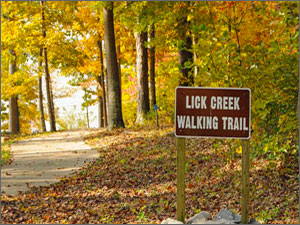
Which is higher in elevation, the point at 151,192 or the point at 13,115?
the point at 13,115

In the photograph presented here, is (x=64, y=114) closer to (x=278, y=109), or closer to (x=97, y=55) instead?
(x=97, y=55)

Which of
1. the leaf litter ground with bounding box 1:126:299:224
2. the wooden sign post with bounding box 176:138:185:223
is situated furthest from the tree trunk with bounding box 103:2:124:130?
the wooden sign post with bounding box 176:138:185:223

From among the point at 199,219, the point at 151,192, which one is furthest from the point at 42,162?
the point at 199,219

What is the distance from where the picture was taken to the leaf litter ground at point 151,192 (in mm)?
7895

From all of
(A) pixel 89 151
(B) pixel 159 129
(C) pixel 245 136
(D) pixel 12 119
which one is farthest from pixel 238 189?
(D) pixel 12 119

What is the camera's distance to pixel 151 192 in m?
9.81

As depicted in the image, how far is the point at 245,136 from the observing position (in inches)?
218

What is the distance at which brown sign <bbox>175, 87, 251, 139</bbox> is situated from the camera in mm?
5520

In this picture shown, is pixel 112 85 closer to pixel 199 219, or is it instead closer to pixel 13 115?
pixel 13 115

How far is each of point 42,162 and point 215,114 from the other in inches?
376

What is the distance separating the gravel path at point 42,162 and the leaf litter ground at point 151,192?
56 cm

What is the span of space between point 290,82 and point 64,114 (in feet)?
132

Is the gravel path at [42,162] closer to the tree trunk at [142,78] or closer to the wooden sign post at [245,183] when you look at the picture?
the tree trunk at [142,78]

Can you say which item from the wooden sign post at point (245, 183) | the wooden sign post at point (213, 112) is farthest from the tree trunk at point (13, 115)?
the wooden sign post at point (245, 183)
